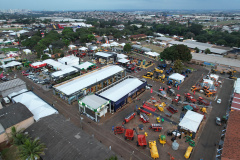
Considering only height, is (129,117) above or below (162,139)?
above

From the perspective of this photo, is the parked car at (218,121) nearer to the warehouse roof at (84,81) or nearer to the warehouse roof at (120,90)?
the warehouse roof at (120,90)

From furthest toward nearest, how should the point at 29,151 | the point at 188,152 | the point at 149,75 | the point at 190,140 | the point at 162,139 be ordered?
the point at 149,75
the point at 190,140
the point at 162,139
the point at 188,152
the point at 29,151

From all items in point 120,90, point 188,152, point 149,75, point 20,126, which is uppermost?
point 120,90

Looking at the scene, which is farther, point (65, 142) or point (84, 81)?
point (84, 81)

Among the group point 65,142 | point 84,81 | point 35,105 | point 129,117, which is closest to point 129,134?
point 129,117

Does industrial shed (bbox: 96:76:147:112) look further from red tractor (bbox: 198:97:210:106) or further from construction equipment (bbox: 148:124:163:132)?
red tractor (bbox: 198:97:210:106)

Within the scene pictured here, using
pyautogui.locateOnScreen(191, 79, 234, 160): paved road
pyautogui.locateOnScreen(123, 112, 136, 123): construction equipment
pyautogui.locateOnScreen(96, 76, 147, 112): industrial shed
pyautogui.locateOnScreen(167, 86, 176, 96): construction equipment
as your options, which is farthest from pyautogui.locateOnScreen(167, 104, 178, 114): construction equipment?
pyautogui.locateOnScreen(96, 76, 147, 112): industrial shed

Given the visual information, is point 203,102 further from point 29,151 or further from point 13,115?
point 13,115

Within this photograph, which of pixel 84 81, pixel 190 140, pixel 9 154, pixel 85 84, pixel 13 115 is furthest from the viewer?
pixel 84 81

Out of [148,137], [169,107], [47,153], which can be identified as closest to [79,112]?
[47,153]

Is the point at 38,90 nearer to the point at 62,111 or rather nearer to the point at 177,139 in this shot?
the point at 62,111
